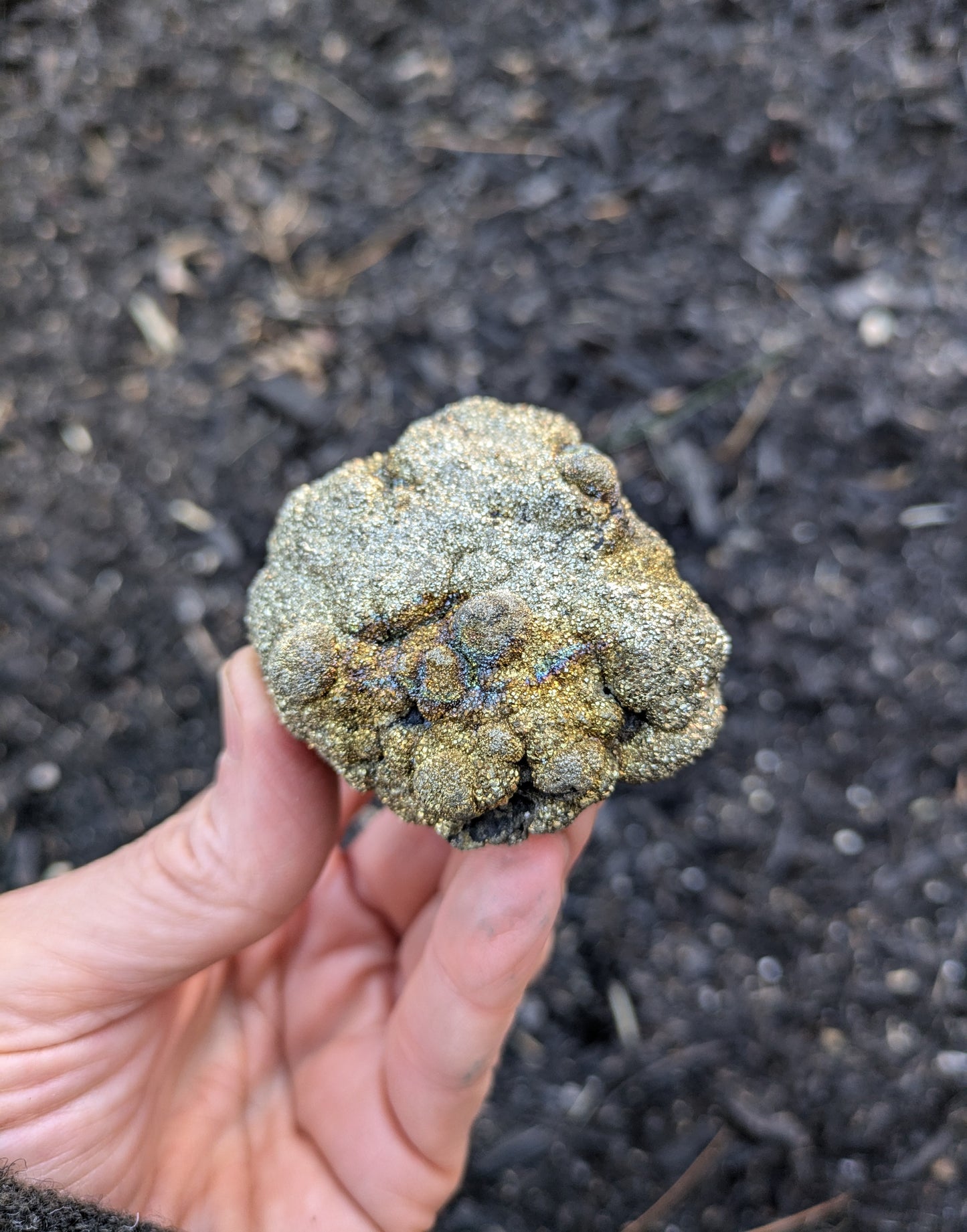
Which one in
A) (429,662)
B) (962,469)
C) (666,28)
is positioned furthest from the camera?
(666,28)

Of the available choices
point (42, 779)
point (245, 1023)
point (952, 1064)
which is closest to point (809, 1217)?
point (952, 1064)

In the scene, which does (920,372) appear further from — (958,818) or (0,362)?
(0,362)

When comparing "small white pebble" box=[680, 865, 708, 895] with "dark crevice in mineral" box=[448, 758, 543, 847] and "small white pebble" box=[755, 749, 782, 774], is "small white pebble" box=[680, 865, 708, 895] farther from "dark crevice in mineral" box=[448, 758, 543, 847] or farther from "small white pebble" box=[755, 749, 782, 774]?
"dark crevice in mineral" box=[448, 758, 543, 847]

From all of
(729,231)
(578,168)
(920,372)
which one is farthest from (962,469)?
(578,168)

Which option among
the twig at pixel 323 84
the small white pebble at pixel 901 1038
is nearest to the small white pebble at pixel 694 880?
the small white pebble at pixel 901 1038

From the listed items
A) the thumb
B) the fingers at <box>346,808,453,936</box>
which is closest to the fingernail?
the thumb

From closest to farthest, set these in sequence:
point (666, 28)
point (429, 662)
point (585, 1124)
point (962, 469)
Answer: point (429, 662) < point (585, 1124) < point (962, 469) < point (666, 28)
